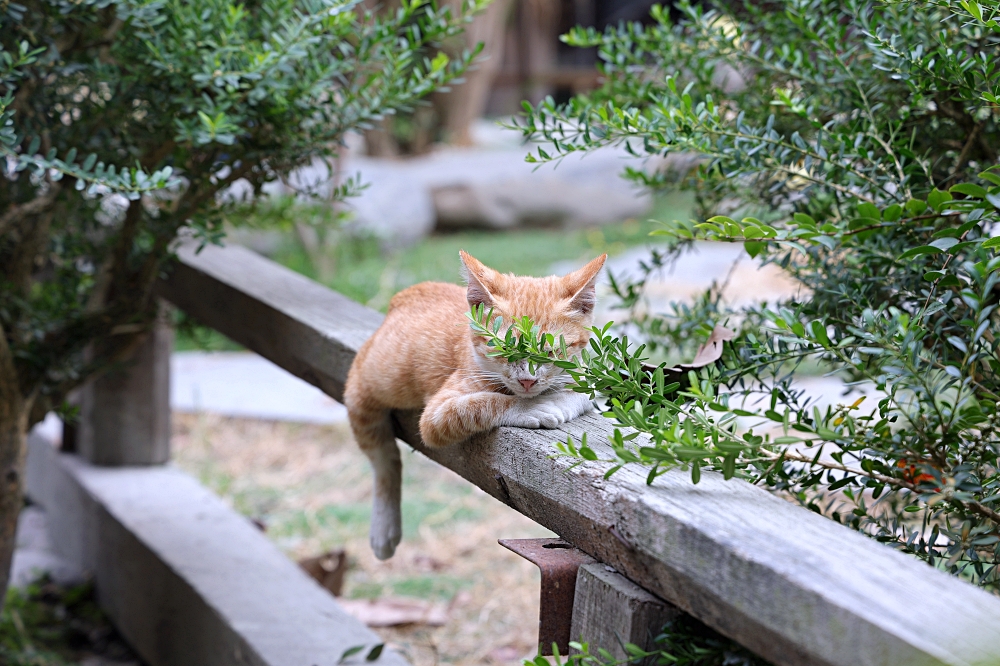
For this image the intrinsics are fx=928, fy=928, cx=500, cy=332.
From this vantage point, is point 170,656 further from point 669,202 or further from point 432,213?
point 669,202

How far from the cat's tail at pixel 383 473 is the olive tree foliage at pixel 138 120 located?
0.54m

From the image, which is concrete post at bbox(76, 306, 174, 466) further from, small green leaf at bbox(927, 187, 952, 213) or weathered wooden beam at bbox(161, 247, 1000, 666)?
small green leaf at bbox(927, 187, 952, 213)

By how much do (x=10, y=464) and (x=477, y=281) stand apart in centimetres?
167

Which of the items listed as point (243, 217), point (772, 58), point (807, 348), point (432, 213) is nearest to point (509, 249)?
point (432, 213)

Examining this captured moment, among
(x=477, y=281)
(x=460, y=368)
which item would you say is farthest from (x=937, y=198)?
(x=460, y=368)

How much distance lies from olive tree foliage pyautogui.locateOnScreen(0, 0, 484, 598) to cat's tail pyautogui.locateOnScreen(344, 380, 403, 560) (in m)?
0.54

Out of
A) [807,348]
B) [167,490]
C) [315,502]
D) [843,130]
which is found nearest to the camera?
[807,348]

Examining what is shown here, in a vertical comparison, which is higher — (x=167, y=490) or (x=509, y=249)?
(x=509, y=249)

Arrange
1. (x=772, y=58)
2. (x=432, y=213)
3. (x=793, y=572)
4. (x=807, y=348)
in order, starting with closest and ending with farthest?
(x=793, y=572), (x=807, y=348), (x=772, y=58), (x=432, y=213)

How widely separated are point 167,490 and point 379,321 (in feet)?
5.15

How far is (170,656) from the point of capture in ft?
9.29

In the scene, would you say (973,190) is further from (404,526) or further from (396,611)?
(404,526)

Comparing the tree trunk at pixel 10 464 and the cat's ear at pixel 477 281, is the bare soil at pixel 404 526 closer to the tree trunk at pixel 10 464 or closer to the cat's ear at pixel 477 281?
the tree trunk at pixel 10 464

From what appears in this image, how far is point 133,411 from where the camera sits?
11.0 ft
